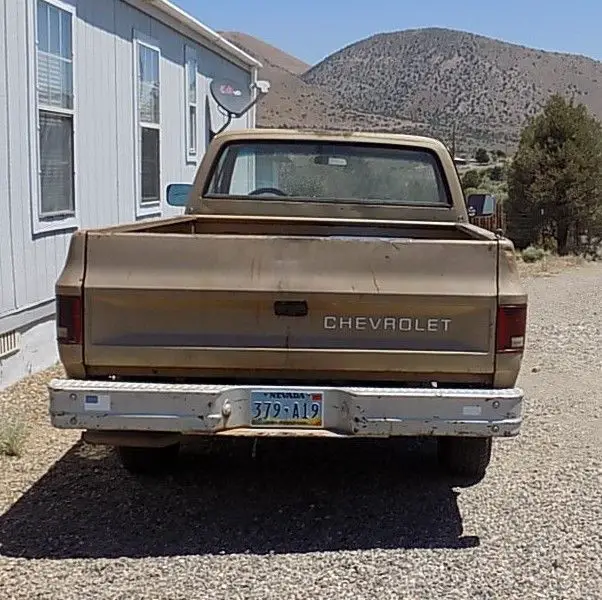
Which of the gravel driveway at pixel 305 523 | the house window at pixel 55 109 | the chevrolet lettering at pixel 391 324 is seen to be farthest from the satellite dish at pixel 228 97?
the chevrolet lettering at pixel 391 324

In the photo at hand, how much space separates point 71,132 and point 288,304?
477 centimetres

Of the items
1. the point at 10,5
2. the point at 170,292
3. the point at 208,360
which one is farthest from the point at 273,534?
the point at 10,5

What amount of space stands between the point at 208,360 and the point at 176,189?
Result: 3453 millimetres

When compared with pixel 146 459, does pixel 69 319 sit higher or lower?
higher

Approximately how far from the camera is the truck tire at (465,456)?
5.04m

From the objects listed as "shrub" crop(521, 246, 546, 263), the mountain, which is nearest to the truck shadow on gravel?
"shrub" crop(521, 246, 546, 263)

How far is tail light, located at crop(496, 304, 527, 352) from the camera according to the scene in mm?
4242

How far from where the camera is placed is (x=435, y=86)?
81.1 metres

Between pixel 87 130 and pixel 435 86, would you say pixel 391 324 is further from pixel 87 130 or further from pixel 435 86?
pixel 435 86

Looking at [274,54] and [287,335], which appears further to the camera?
[274,54]

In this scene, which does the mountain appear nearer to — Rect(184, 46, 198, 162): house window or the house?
Rect(184, 46, 198, 162): house window

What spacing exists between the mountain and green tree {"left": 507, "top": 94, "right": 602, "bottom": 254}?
1366 inches

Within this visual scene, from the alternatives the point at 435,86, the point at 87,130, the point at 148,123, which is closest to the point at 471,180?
the point at 148,123

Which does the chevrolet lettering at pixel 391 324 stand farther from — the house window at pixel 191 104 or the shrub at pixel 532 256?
the shrub at pixel 532 256
